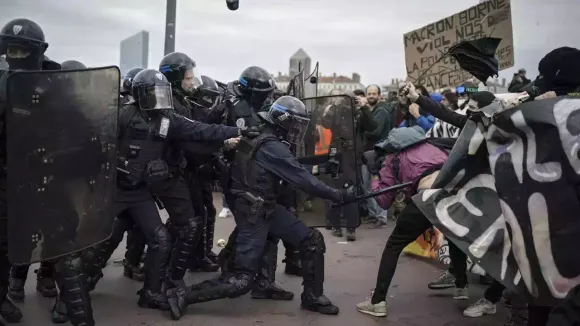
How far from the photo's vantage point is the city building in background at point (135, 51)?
9.16 metres

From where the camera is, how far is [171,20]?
8.51 metres

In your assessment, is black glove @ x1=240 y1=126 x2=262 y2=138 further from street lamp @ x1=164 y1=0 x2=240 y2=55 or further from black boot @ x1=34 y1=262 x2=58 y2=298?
street lamp @ x1=164 y1=0 x2=240 y2=55

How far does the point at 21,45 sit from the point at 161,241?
1.73m

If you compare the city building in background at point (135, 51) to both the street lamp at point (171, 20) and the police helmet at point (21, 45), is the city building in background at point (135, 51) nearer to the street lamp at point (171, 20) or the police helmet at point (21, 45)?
the street lamp at point (171, 20)

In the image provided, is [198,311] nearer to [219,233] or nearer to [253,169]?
[253,169]

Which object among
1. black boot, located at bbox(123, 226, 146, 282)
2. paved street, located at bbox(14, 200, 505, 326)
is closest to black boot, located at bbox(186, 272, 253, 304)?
paved street, located at bbox(14, 200, 505, 326)

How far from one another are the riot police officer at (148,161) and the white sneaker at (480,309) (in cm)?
224

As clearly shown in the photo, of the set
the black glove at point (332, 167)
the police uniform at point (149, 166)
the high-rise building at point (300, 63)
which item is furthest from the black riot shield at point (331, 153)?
the high-rise building at point (300, 63)

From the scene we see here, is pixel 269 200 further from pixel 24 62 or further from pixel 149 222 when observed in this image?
pixel 24 62

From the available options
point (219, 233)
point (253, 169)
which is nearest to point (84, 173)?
point (253, 169)

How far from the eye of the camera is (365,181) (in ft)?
30.5

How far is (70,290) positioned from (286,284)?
7.89 feet

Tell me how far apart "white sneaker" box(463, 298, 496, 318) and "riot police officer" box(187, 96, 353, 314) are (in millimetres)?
1078

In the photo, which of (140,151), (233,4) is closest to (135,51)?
(233,4)
